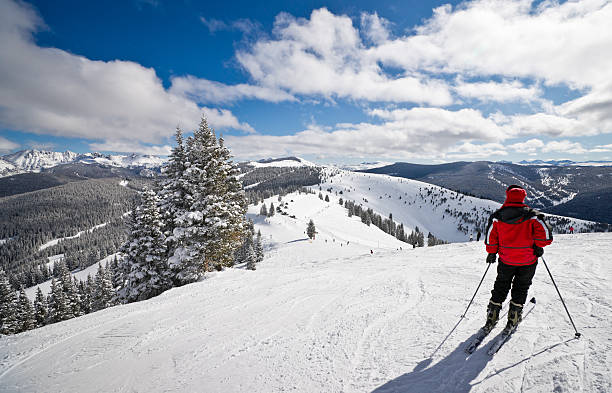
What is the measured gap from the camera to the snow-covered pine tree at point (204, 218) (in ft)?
45.8

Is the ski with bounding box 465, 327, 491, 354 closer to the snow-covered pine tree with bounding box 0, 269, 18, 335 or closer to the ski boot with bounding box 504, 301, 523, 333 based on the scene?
the ski boot with bounding box 504, 301, 523, 333

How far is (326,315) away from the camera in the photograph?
5840 millimetres

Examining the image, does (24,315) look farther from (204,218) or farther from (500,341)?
(500,341)

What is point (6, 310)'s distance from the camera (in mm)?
30016

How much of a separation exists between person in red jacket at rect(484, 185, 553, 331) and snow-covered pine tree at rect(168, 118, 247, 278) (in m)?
12.6

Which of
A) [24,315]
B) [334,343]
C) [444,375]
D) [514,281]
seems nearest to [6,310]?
[24,315]

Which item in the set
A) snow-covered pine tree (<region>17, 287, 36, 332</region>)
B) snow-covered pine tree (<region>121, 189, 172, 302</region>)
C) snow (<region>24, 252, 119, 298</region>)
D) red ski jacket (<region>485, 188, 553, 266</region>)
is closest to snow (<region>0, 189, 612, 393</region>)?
red ski jacket (<region>485, 188, 553, 266</region>)

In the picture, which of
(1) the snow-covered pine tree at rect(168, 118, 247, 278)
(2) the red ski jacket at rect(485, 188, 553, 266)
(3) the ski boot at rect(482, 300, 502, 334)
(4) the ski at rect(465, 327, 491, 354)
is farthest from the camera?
(1) the snow-covered pine tree at rect(168, 118, 247, 278)

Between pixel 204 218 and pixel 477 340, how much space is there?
45.5ft

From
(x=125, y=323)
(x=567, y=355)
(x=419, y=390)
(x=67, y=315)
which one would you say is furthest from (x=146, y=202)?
(x=67, y=315)

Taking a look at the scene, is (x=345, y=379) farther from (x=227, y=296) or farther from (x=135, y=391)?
(x=227, y=296)

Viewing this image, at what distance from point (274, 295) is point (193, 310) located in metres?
2.32

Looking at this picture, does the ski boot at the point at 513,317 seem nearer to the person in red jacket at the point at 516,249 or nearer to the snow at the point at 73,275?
the person in red jacket at the point at 516,249

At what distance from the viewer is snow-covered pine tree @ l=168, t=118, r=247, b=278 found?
14.0 meters
